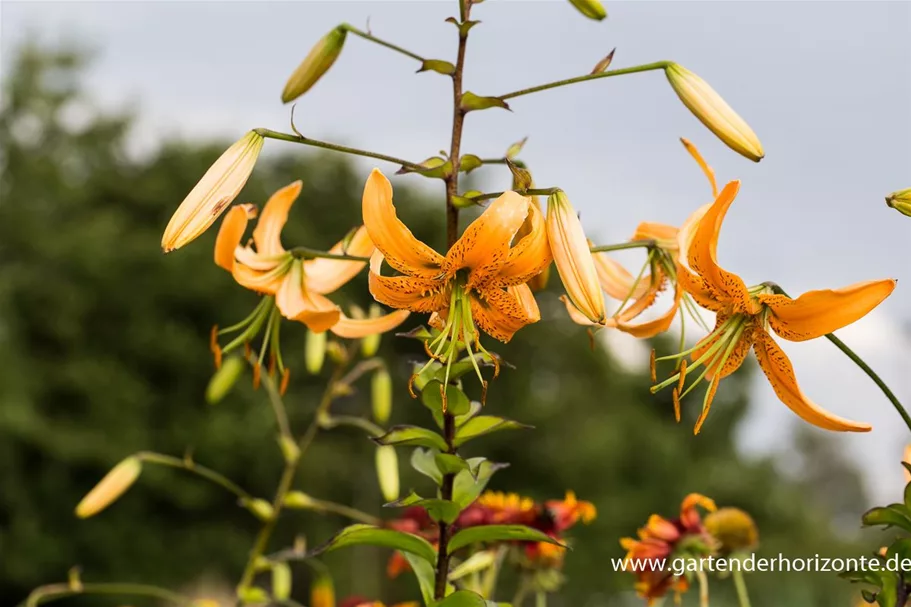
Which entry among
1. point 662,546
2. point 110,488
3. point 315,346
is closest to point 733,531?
point 662,546

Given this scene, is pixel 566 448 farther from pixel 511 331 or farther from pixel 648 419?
pixel 511 331

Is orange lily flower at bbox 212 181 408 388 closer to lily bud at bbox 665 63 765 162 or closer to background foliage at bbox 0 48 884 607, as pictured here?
lily bud at bbox 665 63 765 162

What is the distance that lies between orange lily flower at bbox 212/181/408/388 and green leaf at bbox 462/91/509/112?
16 cm

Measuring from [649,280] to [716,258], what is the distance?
15 cm

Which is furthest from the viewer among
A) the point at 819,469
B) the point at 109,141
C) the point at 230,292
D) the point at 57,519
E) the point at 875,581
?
the point at 819,469

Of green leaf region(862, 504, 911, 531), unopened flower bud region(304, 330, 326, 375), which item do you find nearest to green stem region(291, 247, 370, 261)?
unopened flower bud region(304, 330, 326, 375)

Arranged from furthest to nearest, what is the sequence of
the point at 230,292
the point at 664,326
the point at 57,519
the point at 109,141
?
the point at 109,141, the point at 230,292, the point at 57,519, the point at 664,326

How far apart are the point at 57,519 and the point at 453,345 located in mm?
8991

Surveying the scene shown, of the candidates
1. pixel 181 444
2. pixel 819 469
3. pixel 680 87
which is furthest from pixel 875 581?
pixel 819 469

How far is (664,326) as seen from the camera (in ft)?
2.68

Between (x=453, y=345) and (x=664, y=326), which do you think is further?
(x=664, y=326)

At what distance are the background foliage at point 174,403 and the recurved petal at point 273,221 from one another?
726 cm

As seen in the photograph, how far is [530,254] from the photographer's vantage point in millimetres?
701

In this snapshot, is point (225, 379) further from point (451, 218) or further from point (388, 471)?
point (451, 218)
